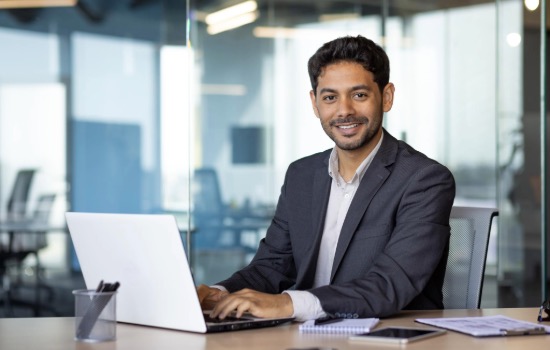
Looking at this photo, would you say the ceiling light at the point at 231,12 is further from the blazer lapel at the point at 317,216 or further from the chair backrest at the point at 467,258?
the chair backrest at the point at 467,258

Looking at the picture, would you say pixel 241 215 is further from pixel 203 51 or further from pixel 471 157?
pixel 471 157

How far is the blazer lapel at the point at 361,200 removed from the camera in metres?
2.90

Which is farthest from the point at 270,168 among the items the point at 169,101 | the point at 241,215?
the point at 169,101

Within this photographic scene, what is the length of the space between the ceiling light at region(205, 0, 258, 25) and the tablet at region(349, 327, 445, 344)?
375 cm

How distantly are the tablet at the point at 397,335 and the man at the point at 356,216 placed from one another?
27 cm

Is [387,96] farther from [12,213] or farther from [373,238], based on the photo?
[12,213]

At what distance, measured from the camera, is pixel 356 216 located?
114 inches

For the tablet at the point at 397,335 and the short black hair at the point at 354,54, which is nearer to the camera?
the tablet at the point at 397,335

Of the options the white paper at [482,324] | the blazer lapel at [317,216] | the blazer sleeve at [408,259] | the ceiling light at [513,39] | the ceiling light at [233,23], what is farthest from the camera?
the ceiling light at [513,39]

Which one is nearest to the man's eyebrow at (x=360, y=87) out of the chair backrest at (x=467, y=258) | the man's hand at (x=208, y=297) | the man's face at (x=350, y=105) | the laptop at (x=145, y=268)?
the man's face at (x=350, y=105)

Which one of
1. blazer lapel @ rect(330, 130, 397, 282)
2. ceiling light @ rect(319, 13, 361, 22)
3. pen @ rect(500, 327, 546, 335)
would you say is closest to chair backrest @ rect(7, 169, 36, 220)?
ceiling light @ rect(319, 13, 361, 22)

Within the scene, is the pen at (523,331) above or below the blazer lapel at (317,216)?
below

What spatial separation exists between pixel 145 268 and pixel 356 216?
2.69 feet

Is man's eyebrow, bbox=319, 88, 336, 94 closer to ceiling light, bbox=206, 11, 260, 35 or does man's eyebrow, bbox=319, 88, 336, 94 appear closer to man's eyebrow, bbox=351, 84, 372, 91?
man's eyebrow, bbox=351, 84, 372, 91
